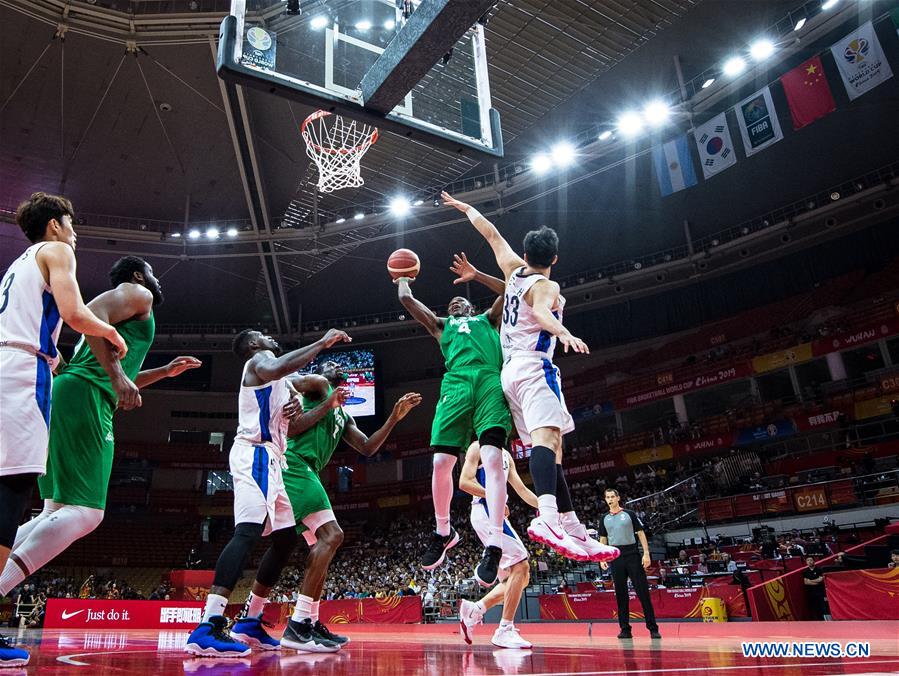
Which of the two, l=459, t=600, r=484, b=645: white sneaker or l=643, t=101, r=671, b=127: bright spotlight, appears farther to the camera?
l=643, t=101, r=671, b=127: bright spotlight

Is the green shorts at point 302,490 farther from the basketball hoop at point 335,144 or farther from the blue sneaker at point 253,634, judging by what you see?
the basketball hoop at point 335,144

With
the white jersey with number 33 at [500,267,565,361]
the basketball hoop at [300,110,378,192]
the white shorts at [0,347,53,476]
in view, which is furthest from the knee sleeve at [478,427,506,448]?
the basketball hoop at [300,110,378,192]

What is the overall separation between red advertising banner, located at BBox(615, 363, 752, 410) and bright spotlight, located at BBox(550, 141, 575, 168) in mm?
9092

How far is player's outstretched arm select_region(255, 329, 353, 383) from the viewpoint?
4215 millimetres

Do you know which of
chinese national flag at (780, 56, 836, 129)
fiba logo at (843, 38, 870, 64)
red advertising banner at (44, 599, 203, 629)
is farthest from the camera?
red advertising banner at (44, 599, 203, 629)

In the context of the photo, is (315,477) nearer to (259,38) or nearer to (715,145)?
(259,38)

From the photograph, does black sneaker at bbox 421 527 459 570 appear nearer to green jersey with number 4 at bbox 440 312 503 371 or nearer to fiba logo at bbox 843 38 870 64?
green jersey with number 4 at bbox 440 312 503 371

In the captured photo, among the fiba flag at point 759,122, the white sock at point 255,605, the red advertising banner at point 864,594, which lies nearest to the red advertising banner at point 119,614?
the white sock at point 255,605

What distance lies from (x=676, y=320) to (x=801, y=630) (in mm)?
19332

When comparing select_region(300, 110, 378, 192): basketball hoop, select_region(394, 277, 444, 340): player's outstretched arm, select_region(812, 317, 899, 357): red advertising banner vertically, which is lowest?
select_region(394, 277, 444, 340): player's outstretched arm

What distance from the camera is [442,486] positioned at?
4.79m

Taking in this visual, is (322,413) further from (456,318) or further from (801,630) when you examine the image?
(801,630)

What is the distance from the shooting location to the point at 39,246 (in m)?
3.01

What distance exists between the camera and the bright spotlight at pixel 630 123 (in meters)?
16.9
